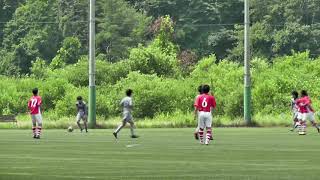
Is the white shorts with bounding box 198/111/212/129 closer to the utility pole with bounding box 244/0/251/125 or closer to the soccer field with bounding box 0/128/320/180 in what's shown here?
the soccer field with bounding box 0/128/320/180

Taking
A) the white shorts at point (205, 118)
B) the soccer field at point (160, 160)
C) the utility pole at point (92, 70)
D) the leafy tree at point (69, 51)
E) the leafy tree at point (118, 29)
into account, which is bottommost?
the soccer field at point (160, 160)

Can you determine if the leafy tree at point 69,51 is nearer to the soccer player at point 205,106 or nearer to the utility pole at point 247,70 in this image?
the utility pole at point 247,70

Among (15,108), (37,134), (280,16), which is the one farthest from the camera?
(280,16)

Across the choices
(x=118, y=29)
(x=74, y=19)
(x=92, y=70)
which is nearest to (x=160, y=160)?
(x=92, y=70)

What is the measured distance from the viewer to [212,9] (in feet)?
358

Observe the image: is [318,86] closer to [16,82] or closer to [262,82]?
[262,82]

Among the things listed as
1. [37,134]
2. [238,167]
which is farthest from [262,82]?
[238,167]

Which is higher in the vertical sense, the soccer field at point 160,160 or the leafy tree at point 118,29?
the leafy tree at point 118,29

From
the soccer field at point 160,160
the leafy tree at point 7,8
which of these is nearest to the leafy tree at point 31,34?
the leafy tree at point 7,8

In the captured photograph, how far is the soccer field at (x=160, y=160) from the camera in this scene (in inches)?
669

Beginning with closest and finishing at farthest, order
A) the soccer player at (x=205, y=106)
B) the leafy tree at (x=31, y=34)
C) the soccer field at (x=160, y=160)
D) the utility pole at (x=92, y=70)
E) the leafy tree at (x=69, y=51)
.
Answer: the soccer field at (x=160, y=160), the soccer player at (x=205, y=106), the utility pole at (x=92, y=70), the leafy tree at (x=69, y=51), the leafy tree at (x=31, y=34)

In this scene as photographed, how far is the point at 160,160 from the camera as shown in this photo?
68.7 ft

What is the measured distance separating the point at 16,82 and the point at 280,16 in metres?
41.4

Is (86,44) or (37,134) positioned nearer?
(37,134)
